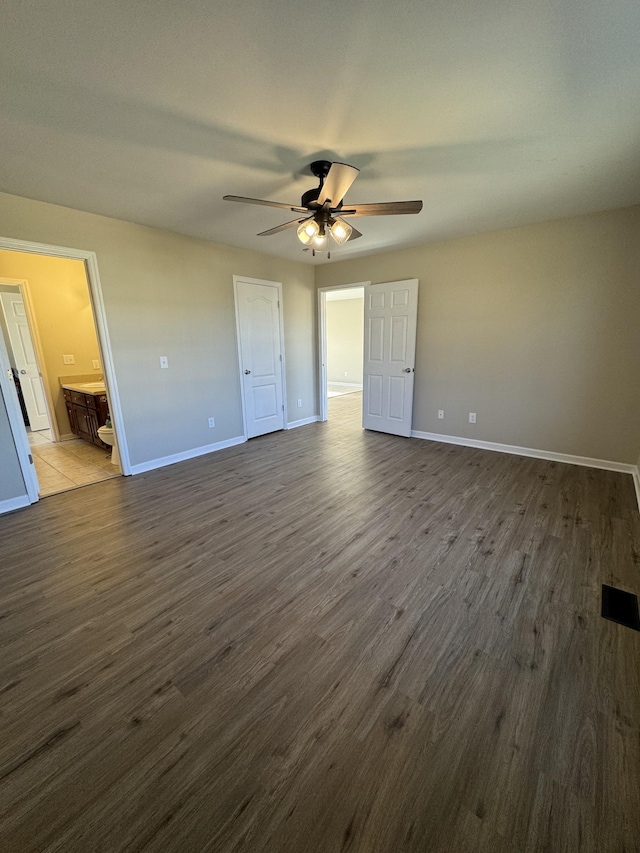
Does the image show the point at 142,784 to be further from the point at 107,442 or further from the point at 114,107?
the point at 107,442

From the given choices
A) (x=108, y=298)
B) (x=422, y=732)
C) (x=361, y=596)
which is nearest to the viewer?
(x=422, y=732)

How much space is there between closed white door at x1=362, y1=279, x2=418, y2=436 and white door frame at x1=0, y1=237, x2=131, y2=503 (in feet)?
11.0

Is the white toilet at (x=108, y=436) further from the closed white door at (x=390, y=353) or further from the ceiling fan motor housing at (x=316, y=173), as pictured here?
the closed white door at (x=390, y=353)

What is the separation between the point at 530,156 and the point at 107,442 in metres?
4.98

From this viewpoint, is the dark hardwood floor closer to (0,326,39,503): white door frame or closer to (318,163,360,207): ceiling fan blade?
(0,326,39,503): white door frame

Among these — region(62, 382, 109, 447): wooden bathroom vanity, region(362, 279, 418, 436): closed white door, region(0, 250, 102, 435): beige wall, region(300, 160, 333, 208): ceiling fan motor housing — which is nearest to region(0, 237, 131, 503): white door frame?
region(62, 382, 109, 447): wooden bathroom vanity

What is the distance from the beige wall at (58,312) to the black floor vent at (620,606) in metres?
5.51

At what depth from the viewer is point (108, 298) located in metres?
3.37

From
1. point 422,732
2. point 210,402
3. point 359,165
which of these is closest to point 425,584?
point 422,732

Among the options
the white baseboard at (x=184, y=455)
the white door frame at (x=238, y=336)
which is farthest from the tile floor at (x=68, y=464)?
the white door frame at (x=238, y=336)

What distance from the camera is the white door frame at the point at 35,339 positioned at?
14.4 ft

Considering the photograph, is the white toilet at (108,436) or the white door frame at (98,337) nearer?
the white door frame at (98,337)

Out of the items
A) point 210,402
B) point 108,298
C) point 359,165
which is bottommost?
point 210,402

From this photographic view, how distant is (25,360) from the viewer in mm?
5309
